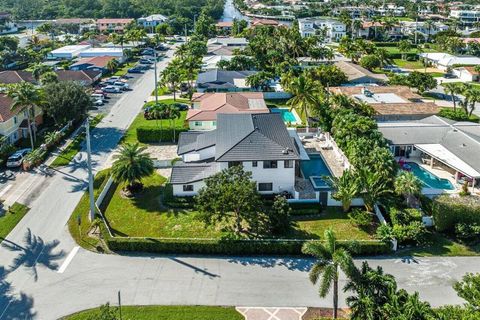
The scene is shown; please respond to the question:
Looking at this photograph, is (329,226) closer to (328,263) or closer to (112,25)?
(328,263)

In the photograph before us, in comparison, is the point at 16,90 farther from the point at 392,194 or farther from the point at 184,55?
the point at 184,55

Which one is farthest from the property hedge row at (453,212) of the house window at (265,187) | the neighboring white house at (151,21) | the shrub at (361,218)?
the neighboring white house at (151,21)

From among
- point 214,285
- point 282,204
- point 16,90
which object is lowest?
point 214,285

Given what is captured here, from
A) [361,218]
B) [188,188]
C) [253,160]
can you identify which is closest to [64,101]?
[188,188]

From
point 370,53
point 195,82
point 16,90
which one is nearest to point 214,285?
point 16,90

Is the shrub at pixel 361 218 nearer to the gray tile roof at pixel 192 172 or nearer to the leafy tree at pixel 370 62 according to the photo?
the gray tile roof at pixel 192 172

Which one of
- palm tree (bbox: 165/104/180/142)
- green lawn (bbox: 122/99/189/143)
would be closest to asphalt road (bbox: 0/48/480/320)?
green lawn (bbox: 122/99/189/143)
